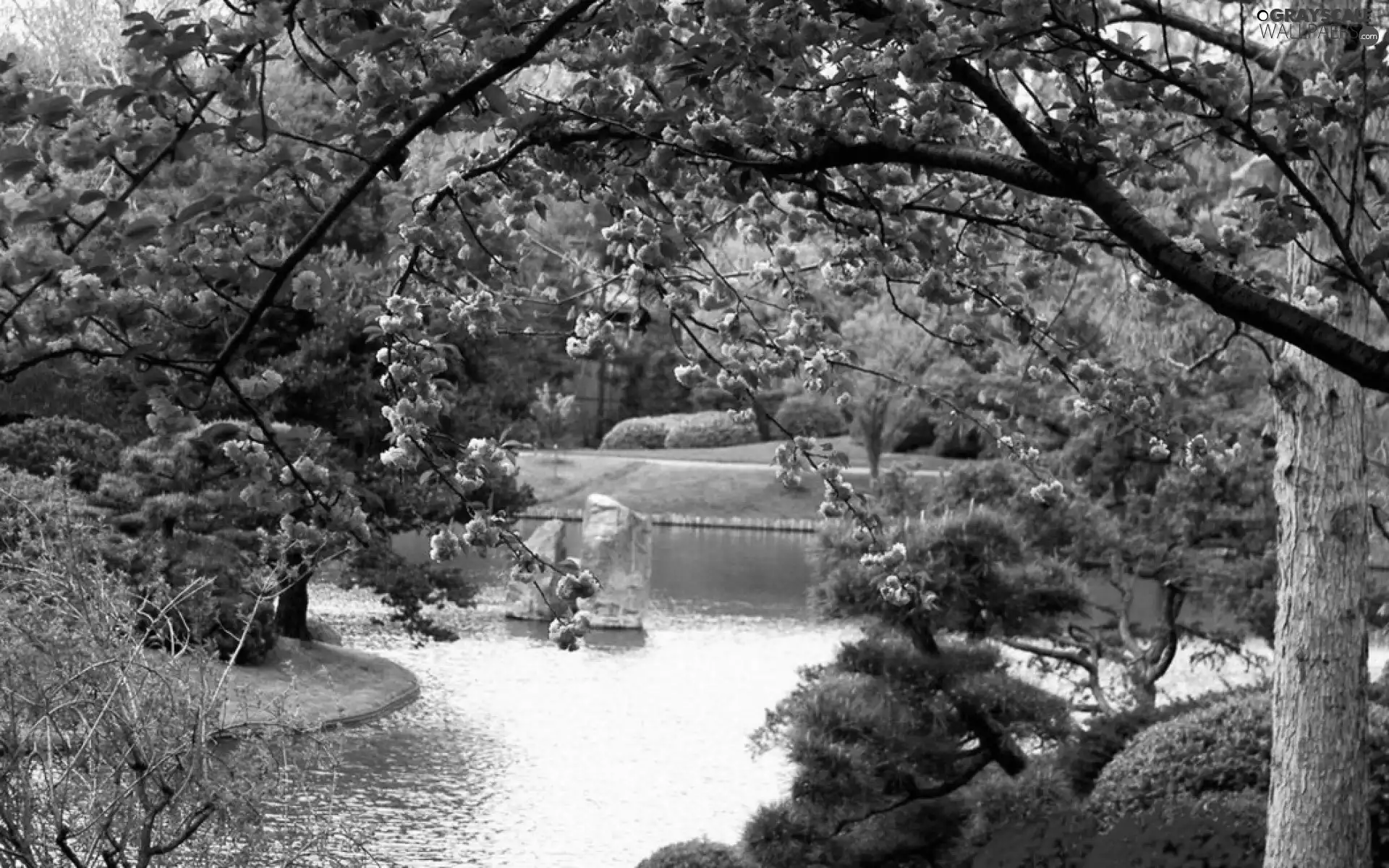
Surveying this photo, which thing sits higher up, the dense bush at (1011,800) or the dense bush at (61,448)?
the dense bush at (61,448)

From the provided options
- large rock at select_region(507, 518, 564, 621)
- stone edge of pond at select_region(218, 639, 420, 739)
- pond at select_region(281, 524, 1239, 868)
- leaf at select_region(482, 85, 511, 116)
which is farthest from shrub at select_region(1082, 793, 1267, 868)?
large rock at select_region(507, 518, 564, 621)

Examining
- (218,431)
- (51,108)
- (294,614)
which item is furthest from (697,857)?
(294,614)

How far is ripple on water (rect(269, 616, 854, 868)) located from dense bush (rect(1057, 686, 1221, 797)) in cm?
133

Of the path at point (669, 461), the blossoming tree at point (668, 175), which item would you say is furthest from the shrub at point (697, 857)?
the path at point (669, 461)

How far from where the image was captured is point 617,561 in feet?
43.2

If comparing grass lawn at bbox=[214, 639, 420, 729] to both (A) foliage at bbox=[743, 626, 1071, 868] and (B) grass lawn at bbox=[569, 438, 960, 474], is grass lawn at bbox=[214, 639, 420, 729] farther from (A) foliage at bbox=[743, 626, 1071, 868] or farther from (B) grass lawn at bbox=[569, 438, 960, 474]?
(B) grass lawn at bbox=[569, 438, 960, 474]

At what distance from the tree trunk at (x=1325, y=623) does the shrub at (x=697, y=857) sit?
→ 2240mm

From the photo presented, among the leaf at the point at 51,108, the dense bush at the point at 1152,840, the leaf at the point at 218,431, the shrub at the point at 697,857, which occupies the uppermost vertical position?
the leaf at the point at 51,108

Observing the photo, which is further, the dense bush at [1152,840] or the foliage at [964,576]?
the foliage at [964,576]

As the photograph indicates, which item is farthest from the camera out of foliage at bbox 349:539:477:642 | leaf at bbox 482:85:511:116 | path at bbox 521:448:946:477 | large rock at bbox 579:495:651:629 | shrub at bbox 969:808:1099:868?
path at bbox 521:448:946:477

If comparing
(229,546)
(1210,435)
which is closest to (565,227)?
(229,546)

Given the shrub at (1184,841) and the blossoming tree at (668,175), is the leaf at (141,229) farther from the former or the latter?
the shrub at (1184,841)

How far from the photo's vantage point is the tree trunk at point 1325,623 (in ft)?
11.9

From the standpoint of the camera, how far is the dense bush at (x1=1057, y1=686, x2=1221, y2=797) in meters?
5.80
